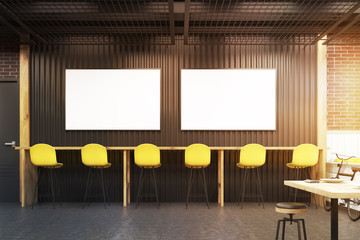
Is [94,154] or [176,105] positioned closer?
[94,154]

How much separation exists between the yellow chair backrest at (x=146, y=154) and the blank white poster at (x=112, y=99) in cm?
85

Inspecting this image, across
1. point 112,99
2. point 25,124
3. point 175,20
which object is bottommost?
point 25,124

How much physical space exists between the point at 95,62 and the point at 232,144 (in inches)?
117

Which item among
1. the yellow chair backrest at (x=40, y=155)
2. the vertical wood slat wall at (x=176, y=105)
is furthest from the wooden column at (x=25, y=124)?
the yellow chair backrest at (x=40, y=155)

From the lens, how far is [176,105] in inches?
271

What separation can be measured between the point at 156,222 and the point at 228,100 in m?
2.81

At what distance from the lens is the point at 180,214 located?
5609 millimetres

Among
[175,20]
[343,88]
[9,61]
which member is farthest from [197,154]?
[9,61]

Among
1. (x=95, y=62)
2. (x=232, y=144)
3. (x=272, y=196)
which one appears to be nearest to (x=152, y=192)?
(x=232, y=144)

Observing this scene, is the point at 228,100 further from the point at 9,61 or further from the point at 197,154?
the point at 9,61

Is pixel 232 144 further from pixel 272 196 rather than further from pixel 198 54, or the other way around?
pixel 198 54

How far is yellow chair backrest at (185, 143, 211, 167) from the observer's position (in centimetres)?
606

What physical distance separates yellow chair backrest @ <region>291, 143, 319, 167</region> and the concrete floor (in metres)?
0.76

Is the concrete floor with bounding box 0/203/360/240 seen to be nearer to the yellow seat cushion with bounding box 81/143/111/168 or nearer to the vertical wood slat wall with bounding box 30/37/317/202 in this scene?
the vertical wood slat wall with bounding box 30/37/317/202
